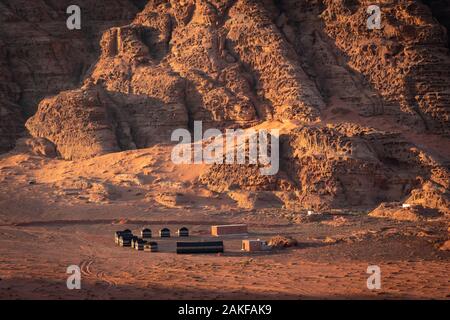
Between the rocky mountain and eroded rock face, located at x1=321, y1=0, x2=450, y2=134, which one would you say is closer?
the rocky mountain

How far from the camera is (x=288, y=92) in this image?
36.6m

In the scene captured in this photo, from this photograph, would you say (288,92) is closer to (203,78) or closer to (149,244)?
(203,78)

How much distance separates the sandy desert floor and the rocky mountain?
172 cm

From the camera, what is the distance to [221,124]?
3803 cm

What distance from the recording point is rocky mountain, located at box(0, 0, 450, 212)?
108 feet

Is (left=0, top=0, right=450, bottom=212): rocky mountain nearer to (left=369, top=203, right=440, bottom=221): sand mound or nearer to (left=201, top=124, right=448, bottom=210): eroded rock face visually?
(left=201, top=124, right=448, bottom=210): eroded rock face

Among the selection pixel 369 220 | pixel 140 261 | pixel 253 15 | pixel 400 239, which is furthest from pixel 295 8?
pixel 140 261

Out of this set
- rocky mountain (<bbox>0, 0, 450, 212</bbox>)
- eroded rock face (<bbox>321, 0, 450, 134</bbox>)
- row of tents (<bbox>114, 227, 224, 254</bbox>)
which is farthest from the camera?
eroded rock face (<bbox>321, 0, 450, 134</bbox>)

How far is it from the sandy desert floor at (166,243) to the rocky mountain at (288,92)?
1.72 m

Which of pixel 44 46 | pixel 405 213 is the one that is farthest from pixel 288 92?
pixel 44 46

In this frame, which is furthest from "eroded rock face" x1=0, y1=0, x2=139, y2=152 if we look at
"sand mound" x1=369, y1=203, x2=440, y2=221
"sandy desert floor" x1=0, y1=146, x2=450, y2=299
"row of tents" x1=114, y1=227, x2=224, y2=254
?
"sand mound" x1=369, y1=203, x2=440, y2=221

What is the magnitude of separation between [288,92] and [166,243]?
441 inches

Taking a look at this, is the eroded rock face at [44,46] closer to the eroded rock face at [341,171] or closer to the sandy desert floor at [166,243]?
the sandy desert floor at [166,243]

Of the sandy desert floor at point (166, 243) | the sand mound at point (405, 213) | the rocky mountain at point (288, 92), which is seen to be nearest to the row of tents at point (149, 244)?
the sandy desert floor at point (166, 243)
